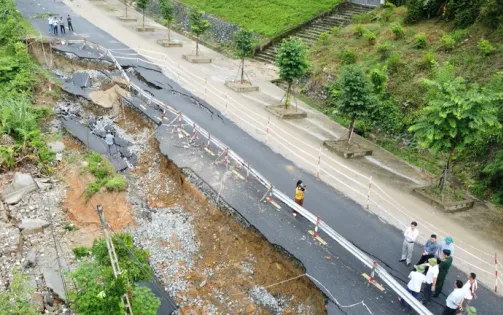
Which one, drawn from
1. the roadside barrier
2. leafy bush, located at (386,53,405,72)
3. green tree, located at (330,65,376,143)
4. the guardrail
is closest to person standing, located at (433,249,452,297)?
the roadside barrier

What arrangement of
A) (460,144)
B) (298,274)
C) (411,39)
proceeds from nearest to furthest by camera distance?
(298,274), (460,144), (411,39)

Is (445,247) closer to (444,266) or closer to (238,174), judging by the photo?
(444,266)

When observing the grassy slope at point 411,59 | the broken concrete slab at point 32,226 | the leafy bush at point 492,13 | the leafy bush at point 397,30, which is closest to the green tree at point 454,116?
the grassy slope at point 411,59

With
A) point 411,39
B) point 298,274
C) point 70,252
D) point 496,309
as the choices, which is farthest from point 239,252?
point 411,39

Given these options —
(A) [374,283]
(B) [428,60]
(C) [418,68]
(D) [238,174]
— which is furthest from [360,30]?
(A) [374,283]

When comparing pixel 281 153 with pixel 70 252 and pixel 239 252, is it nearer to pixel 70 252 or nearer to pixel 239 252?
pixel 239 252

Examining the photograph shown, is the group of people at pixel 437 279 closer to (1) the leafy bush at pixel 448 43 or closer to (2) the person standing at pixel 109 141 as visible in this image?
(2) the person standing at pixel 109 141
